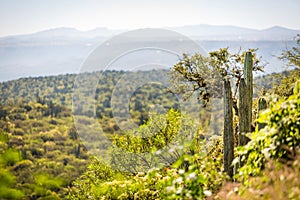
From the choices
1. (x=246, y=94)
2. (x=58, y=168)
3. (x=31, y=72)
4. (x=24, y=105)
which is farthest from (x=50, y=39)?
(x=246, y=94)

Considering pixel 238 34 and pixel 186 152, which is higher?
pixel 238 34

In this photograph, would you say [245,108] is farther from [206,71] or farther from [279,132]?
[206,71]

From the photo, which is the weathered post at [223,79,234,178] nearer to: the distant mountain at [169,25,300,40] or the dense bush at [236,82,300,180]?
the dense bush at [236,82,300,180]

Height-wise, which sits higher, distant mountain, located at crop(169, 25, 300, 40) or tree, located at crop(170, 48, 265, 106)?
distant mountain, located at crop(169, 25, 300, 40)

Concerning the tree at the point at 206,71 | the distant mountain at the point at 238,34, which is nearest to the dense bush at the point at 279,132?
the tree at the point at 206,71

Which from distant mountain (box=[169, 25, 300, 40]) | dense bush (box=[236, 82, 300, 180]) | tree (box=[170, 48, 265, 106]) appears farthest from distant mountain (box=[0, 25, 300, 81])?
dense bush (box=[236, 82, 300, 180])

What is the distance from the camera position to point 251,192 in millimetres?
2799

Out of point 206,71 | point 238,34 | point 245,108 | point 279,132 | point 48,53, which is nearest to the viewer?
point 279,132

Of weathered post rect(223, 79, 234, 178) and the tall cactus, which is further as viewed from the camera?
weathered post rect(223, 79, 234, 178)

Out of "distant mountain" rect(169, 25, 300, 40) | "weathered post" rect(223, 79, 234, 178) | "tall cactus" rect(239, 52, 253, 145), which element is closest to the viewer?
"tall cactus" rect(239, 52, 253, 145)

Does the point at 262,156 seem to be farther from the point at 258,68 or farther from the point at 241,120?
the point at 258,68

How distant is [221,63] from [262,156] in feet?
26.1

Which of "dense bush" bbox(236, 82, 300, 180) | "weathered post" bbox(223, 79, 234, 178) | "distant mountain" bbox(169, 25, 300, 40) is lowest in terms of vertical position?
"weathered post" bbox(223, 79, 234, 178)

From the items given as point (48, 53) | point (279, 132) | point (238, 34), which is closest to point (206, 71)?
point (279, 132)
